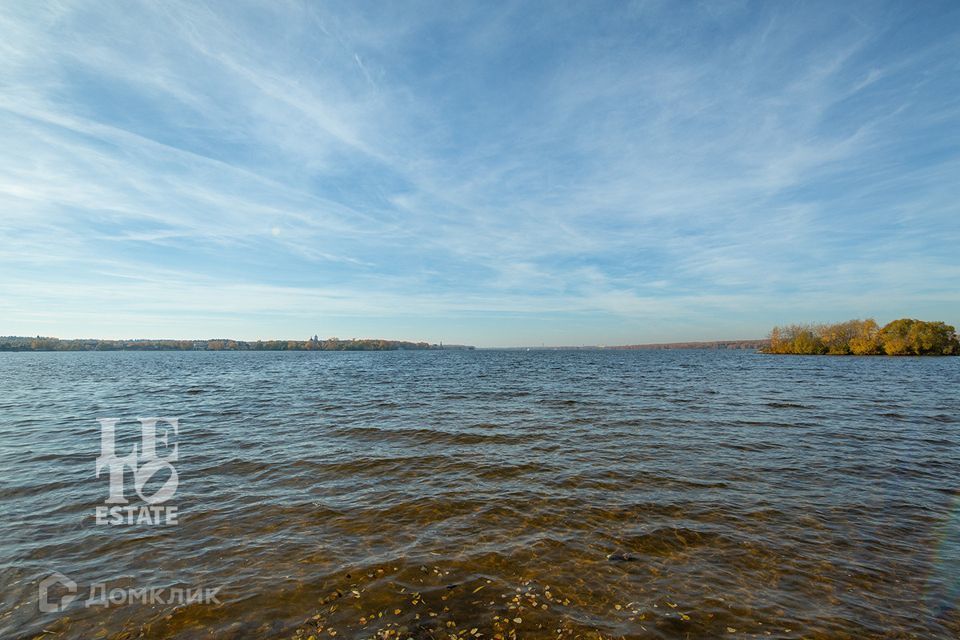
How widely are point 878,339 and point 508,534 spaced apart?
159772 millimetres

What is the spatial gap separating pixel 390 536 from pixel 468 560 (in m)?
2.17

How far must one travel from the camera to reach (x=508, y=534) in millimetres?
9422

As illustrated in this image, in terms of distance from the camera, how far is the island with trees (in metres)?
109

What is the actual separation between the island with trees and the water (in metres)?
131

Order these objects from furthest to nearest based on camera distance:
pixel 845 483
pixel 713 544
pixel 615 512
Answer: pixel 845 483 < pixel 615 512 < pixel 713 544

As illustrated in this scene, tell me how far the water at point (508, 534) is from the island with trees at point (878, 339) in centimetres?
13135

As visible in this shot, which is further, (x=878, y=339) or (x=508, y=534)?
(x=878, y=339)

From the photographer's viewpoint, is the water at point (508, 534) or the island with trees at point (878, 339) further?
the island with trees at point (878, 339)

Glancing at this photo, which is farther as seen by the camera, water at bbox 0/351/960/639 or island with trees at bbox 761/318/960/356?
island with trees at bbox 761/318/960/356

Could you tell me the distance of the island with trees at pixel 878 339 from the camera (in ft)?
359

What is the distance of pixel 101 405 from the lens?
29828 mm

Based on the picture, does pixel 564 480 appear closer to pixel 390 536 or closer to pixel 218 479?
pixel 390 536

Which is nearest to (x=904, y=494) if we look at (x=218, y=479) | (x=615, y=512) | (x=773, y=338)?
(x=615, y=512)

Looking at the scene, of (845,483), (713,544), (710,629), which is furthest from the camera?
(845,483)
